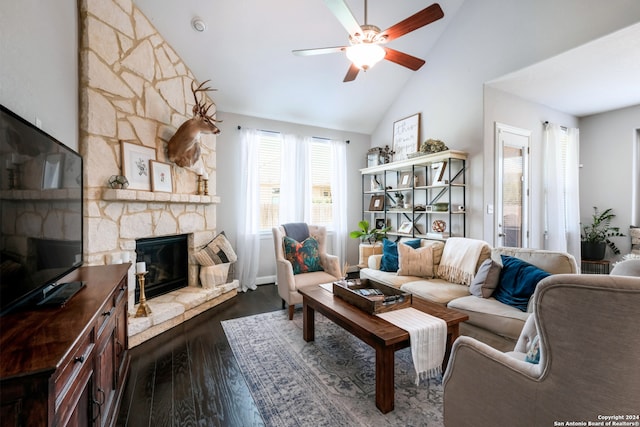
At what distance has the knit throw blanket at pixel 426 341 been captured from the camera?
1795 millimetres

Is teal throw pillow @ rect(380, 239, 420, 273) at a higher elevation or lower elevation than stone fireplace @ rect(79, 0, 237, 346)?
lower

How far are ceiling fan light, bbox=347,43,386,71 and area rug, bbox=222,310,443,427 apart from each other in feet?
8.00

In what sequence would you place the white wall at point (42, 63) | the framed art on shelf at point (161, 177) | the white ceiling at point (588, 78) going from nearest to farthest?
the white wall at point (42, 63)
the white ceiling at point (588, 78)
the framed art on shelf at point (161, 177)

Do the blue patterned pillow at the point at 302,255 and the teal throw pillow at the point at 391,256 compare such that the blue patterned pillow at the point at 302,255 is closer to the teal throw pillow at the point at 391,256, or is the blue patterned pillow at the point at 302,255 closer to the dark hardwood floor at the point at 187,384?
the teal throw pillow at the point at 391,256

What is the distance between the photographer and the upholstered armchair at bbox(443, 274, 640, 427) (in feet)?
2.80

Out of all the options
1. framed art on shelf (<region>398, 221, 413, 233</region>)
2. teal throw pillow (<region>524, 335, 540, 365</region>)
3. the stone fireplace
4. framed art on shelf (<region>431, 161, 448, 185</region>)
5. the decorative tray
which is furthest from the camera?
framed art on shelf (<region>398, 221, 413, 233</region>)

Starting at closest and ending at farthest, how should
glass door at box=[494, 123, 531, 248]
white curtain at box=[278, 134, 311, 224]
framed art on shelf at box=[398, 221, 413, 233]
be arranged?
glass door at box=[494, 123, 531, 248] → framed art on shelf at box=[398, 221, 413, 233] → white curtain at box=[278, 134, 311, 224]

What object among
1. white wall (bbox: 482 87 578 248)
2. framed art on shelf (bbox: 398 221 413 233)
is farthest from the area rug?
white wall (bbox: 482 87 578 248)

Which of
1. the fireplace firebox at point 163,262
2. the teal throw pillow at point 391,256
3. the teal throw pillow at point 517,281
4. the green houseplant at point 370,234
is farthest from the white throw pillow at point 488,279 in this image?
the fireplace firebox at point 163,262

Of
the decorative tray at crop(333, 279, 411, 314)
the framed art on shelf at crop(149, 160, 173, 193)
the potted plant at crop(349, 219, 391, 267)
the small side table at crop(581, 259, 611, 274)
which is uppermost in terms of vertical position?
the framed art on shelf at crop(149, 160, 173, 193)

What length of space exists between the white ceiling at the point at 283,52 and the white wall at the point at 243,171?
16cm

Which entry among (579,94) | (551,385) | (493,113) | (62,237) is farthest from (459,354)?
(579,94)

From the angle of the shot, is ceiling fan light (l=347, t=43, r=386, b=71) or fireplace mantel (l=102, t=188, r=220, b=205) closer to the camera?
ceiling fan light (l=347, t=43, r=386, b=71)

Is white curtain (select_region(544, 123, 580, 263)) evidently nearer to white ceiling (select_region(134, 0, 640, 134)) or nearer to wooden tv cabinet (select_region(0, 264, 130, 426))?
white ceiling (select_region(134, 0, 640, 134))
